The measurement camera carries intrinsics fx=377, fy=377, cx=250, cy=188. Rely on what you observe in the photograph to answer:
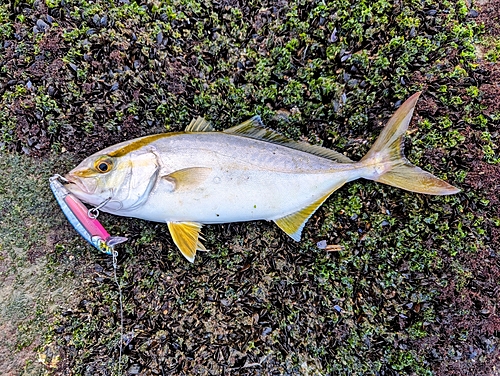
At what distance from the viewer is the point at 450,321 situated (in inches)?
103

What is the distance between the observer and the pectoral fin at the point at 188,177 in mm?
2375

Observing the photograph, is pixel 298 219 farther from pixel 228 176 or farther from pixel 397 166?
pixel 397 166

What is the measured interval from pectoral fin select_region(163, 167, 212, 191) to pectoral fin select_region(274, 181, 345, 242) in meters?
0.59

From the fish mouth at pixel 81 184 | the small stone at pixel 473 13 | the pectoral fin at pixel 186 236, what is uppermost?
the small stone at pixel 473 13

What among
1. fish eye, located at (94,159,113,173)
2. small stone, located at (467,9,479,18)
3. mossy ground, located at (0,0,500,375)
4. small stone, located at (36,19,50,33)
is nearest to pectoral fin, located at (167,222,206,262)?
mossy ground, located at (0,0,500,375)

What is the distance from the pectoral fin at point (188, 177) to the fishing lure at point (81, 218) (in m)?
0.52

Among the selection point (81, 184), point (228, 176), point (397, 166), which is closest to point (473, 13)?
point (397, 166)

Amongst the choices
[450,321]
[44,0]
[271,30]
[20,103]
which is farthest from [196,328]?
[44,0]

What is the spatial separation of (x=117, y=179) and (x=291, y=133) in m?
1.22

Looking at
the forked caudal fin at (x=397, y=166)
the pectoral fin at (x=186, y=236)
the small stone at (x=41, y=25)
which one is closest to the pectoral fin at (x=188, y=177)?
the pectoral fin at (x=186, y=236)

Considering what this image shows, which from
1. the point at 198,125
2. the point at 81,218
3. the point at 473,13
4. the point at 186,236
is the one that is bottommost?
the point at 186,236

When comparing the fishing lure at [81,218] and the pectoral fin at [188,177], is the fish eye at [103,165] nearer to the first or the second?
the fishing lure at [81,218]

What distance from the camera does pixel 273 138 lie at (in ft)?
8.51

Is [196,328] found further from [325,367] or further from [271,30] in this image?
[271,30]
